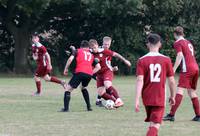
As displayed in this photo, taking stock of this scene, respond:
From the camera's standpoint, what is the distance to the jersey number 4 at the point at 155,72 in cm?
947

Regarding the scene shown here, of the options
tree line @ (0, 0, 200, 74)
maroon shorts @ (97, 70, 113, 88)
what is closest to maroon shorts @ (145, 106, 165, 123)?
maroon shorts @ (97, 70, 113, 88)

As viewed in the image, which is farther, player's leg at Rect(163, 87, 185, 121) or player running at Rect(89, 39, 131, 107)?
player running at Rect(89, 39, 131, 107)

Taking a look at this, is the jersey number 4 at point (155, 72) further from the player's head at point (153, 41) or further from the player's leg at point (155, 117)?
the player's leg at point (155, 117)

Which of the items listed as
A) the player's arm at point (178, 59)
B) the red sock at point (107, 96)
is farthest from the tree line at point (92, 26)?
the player's arm at point (178, 59)

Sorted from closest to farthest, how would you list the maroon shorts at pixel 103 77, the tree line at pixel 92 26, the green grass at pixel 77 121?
the green grass at pixel 77 121
the maroon shorts at pixel 103 77
the tree line at pixel 92 26

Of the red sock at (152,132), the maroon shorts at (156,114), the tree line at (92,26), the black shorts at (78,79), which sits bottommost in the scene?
the red sock at (152,132)

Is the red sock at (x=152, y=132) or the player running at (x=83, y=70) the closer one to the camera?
the red sock at (x=152, y=132)

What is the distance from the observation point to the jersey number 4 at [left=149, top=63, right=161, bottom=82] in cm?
947

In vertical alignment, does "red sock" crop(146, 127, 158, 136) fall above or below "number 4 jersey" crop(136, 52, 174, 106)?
below

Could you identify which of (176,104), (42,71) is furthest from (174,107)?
(42,71)

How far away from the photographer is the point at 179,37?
43.4 ft

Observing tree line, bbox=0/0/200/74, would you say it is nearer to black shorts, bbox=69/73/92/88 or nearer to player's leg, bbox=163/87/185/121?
black shorts, bbox=69/73/92/88

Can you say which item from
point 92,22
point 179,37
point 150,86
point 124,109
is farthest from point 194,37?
point 150,86

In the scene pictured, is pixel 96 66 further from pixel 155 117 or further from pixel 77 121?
pixel 155 117
